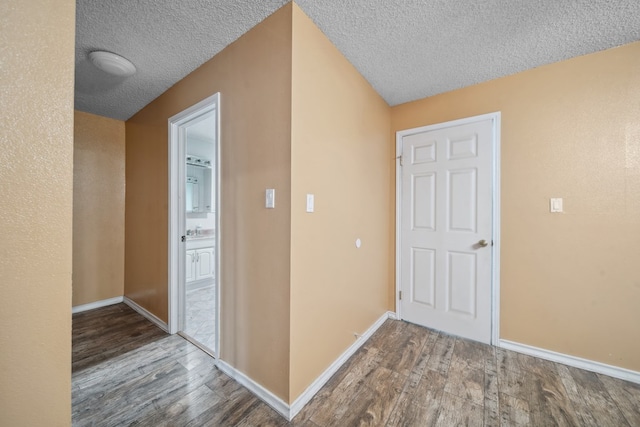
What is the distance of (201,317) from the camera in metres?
2.69

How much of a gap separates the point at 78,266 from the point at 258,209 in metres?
2.93

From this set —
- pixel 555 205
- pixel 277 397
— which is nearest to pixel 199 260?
pixel 277 397

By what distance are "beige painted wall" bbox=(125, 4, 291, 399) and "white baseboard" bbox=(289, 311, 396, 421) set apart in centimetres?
11

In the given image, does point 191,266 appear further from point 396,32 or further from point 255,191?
point 396,32

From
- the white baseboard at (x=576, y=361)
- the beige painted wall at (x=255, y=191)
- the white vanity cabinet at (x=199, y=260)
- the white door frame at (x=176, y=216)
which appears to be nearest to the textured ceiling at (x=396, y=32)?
the beige painted wall at (x=255, y=191)

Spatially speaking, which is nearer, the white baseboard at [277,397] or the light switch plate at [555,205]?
the white baseboard at [277,397]

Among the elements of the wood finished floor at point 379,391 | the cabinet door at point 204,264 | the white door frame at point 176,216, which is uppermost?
the white door frame at point 176,216

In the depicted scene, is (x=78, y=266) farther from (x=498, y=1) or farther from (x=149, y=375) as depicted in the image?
(x=498, y=1)

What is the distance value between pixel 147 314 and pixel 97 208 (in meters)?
1.54

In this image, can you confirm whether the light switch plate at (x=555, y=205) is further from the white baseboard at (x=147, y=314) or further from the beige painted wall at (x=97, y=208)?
the beige painted wall at (x=97, y=208)

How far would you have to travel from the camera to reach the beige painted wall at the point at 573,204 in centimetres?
167

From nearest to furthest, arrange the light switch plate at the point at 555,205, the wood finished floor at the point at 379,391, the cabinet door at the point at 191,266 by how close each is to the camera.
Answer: the wood finished floor at the point at 379,391
the light switch plate at the point at 555,205
the cabinet door at the point at 191,266

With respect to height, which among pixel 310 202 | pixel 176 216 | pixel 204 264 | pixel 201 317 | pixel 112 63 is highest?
pixel 112 63

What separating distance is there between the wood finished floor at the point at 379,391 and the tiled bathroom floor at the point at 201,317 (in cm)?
18
